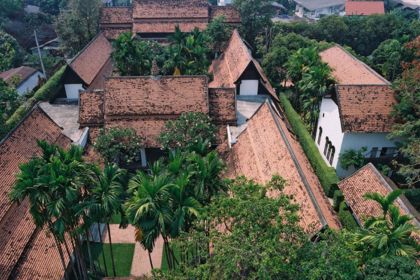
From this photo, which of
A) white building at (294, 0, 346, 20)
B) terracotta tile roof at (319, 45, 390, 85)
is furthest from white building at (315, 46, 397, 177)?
white building at (294, 0, 346, 20)

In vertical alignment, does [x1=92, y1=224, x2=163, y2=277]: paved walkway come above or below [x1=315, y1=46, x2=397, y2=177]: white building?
below

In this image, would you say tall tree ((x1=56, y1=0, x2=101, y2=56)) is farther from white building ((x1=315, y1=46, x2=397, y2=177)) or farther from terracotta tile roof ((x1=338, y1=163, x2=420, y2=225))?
terracotta tile roof ((x1=338, y1=163, x2=420, y2=225))

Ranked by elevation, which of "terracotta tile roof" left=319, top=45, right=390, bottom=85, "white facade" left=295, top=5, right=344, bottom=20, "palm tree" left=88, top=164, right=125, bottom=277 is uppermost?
"white facade" left=295, top=5, right=344, bottom=20

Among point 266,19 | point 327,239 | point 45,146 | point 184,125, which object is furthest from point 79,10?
point 327,239

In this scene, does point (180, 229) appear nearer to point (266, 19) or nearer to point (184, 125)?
point (184, 125)

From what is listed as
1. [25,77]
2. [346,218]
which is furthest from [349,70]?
[25,77]

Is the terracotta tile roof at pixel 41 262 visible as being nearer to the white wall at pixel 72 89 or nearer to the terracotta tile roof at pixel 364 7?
the white wall at pixel 72 89
